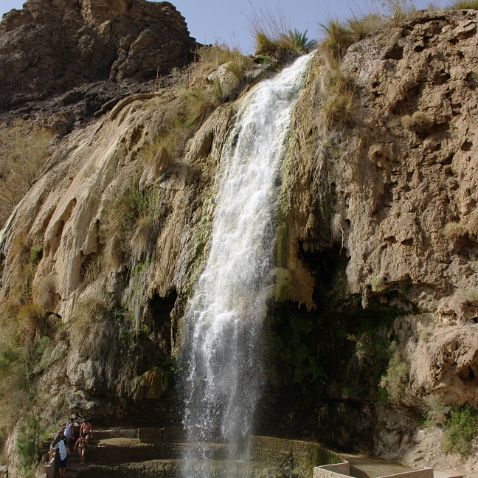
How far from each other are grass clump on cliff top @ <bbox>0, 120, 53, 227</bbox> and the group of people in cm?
1385

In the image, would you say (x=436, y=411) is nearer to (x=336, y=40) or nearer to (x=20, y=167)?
(x=336, y=40)

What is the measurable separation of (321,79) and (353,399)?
24.6 ft

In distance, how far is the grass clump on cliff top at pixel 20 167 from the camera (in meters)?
24.8

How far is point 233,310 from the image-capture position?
42.1 ft

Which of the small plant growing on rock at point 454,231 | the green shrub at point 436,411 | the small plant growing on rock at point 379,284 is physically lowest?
the green shrub at point 436,411

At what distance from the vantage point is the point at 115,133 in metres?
19.8

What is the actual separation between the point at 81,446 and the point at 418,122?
31.2ft

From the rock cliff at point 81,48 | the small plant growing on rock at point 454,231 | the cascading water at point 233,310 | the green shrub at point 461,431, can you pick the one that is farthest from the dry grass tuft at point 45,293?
the rock cliff at point 81,48

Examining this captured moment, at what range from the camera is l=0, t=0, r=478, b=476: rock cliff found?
11.7 meters

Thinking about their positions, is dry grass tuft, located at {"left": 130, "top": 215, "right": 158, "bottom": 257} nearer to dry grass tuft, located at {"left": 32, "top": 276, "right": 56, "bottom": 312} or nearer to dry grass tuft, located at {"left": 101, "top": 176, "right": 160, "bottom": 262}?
dry grass tuft, located at {"left": 101, "top": 176, "right": 160, "bottom": 262}

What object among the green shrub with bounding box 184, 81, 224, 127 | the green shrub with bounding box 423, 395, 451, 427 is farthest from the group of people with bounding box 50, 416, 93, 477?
the green shrub with bounding box 184, 81, 224, 127

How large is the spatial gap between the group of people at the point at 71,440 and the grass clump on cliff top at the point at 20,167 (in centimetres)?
1385

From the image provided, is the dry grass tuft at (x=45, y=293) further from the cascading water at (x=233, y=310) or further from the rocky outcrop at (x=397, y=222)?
the rocky outcrop at (x=397, y=222)

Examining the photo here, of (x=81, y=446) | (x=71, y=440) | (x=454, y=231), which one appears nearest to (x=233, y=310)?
(x=81, y=446)
